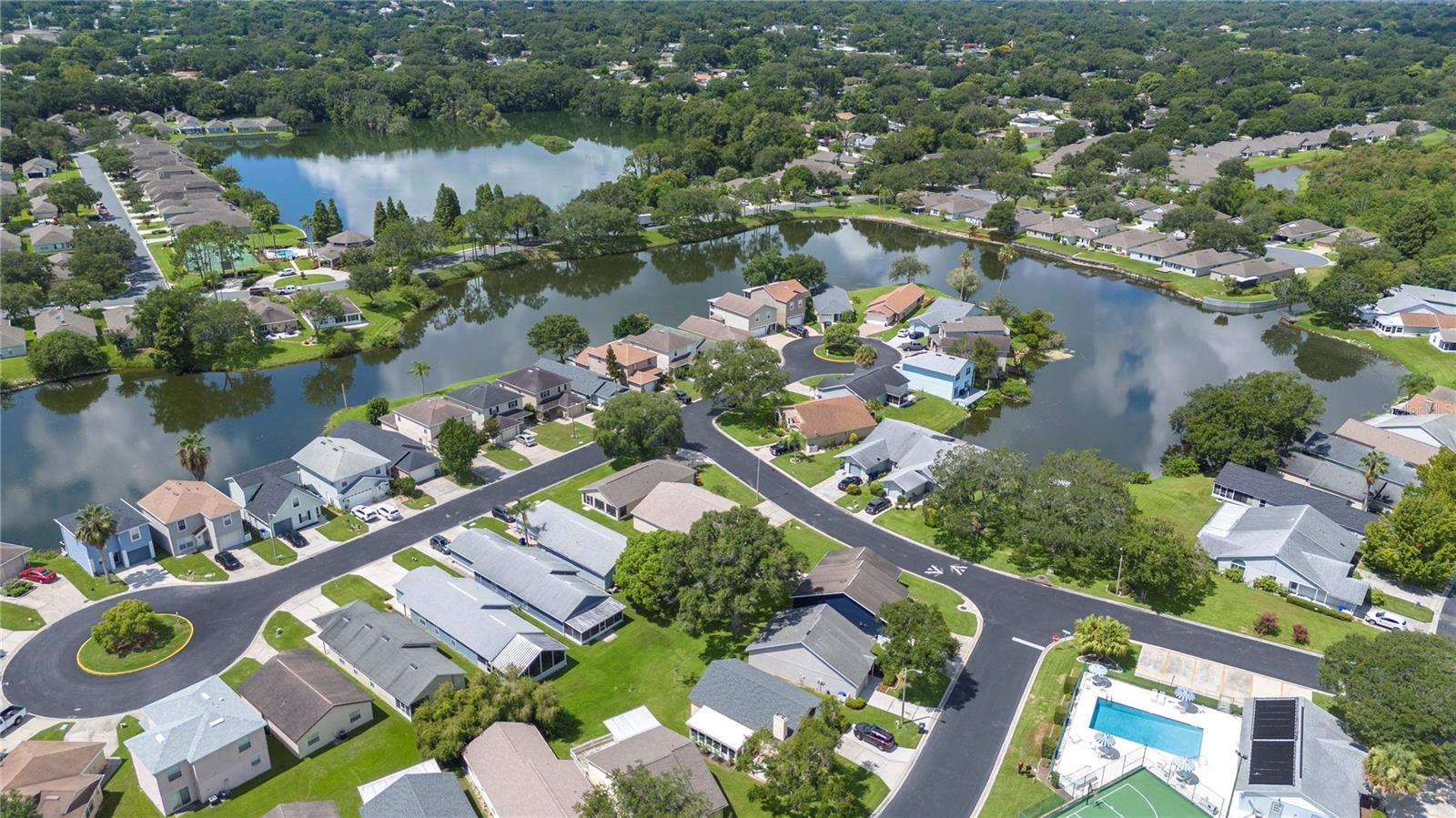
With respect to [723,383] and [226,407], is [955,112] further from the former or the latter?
[226,407]

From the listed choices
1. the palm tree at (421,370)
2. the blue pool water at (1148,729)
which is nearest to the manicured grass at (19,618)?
the palm tree at (421,370)

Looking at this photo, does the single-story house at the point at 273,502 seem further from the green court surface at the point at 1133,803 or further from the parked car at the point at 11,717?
the green court surface at the point at 1133,803

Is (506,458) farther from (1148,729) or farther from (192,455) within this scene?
(1148,729)

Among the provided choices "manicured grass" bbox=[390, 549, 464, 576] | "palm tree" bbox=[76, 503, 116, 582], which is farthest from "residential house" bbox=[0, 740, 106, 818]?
"manicured grass" bbox=[390, 549, 464, 576]

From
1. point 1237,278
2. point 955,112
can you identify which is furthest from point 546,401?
point 955,112

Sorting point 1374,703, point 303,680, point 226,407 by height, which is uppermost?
point 1374,703

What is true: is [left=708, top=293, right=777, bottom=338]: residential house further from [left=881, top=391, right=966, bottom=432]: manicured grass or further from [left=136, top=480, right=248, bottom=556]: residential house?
[left=136, top=480, right=248, bottom=556]: residential house
